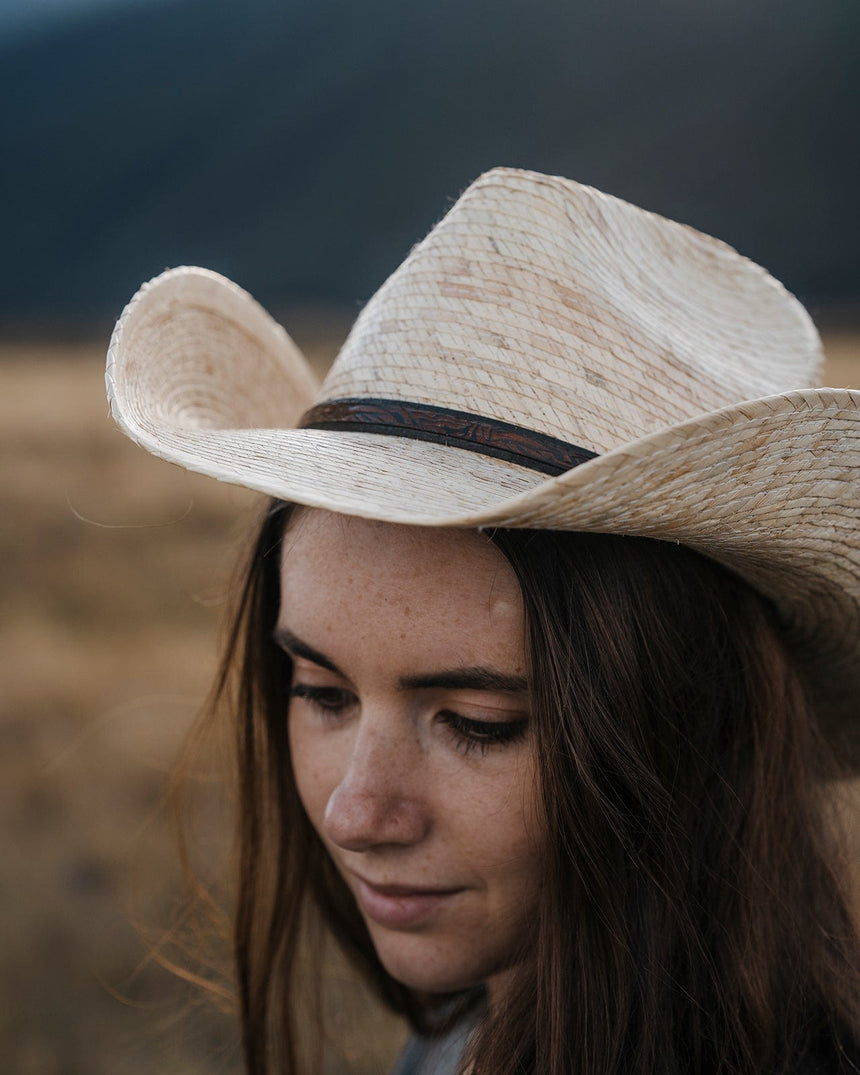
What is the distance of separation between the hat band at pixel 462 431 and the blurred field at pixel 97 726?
443 mm

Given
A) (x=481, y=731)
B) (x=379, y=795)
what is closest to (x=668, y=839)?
(x=481, y=731)

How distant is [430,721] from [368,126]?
38.1 meters

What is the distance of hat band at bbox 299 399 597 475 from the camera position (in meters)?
1.33

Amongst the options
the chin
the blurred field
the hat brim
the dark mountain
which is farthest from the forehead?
the dark mountain

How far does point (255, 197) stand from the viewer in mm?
35844

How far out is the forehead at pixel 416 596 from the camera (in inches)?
51.6

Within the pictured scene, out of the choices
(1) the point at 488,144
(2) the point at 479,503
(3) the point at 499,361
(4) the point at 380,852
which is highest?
(1) the point at 488,144

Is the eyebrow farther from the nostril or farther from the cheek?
the cheek

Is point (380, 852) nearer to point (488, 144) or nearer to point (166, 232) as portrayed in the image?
point (488, 144)

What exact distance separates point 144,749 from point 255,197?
34.1 meters

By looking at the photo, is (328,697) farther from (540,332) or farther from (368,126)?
(368,126)

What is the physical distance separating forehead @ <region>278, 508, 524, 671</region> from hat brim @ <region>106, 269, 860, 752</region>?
115 millimetres

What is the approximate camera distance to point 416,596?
4.39 feet

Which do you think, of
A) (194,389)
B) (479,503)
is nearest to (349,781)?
(479,503)
